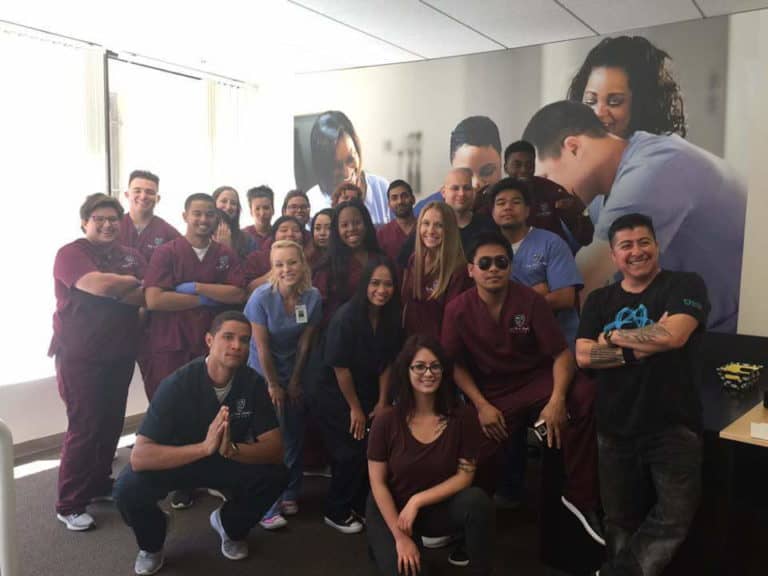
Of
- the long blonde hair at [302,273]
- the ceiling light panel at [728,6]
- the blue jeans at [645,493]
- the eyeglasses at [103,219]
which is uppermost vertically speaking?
the ceiling light panel at [728,6]

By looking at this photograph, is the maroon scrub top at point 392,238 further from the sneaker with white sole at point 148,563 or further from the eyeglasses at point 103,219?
the sneaker with white sole at point 148,563

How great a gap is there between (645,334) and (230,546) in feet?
6.12

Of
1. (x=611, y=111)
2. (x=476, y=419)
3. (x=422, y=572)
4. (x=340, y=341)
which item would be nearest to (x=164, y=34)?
(x=340, y=341)

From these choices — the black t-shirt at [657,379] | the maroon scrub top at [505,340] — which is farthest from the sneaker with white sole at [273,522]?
the black t-shirt at [657,379]

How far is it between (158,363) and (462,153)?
2479 millimetres

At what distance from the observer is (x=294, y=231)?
137 inches

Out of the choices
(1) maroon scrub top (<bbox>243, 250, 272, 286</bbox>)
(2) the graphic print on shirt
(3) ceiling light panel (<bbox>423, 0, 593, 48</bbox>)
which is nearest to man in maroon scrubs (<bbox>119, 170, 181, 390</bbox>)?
(1) maroon scrub top (<bbox>243, 250, 272, 286</bbox>)

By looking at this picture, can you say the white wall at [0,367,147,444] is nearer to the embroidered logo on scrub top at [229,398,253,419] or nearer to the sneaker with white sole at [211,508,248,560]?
the sneaker with white sole at [211,508,248,560]

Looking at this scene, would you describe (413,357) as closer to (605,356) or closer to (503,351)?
(503,351)

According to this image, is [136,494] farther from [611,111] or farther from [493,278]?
[611,111]

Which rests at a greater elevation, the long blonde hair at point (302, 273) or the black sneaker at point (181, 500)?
the long blonde hair at point (302, 273)

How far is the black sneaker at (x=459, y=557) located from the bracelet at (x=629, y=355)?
3.66 feet

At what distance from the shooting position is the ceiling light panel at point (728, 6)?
10.3 ft

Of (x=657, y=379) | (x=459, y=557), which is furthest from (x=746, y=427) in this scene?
(x=459, y=557)
